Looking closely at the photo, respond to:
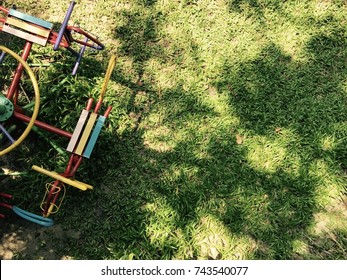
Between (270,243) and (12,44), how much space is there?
2733 millimetres

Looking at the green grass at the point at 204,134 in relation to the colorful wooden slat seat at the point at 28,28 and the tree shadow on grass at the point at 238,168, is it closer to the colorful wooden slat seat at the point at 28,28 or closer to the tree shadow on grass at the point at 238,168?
the tree shadow on grass at the point at 238,168

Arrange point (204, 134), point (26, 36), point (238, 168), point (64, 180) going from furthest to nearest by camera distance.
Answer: point (204, 134) → point (238, 168) → point (26, 36) → point (64, 180)

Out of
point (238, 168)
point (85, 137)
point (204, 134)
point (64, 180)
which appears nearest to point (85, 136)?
point (85, 137)

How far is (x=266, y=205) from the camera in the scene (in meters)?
3.06

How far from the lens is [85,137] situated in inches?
109

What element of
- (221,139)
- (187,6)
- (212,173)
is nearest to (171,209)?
(212,173)

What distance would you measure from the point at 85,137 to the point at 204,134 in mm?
1007

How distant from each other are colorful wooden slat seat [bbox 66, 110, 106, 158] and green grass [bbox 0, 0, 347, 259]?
0.35 m

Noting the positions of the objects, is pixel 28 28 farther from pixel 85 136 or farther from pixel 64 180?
pixel 64 180

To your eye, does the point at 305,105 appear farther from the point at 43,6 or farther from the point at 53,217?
the point at 43,6

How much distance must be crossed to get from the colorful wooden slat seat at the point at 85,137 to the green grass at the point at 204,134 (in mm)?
351

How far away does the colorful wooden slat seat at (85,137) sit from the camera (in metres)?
2.76

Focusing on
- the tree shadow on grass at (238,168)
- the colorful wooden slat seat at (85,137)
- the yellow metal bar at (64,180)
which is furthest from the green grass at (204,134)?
the yellow metal bar at (64,180)

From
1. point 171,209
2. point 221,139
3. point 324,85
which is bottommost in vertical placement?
point 171,209
